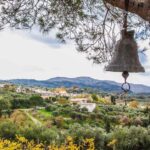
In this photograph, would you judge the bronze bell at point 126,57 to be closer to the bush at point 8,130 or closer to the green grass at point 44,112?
the bush at point 8,130

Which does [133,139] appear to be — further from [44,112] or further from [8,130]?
[44,112]

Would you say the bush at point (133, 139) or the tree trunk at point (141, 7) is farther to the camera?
the bush at point (133, 139)

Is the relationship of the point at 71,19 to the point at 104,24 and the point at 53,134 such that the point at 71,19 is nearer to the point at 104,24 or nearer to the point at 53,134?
the point at 104,24

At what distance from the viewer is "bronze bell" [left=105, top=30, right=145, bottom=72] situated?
4.10 metres

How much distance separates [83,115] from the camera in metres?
56.6

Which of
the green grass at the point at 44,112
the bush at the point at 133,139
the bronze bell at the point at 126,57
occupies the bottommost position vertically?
the green grass at the point at 44,112

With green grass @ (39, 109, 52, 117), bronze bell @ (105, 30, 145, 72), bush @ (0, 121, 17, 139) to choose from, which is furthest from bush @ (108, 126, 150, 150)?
green grass @ (39, 109, 52, 117)

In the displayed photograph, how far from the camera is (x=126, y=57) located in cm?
417

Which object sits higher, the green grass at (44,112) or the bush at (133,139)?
the bush at (133,139)

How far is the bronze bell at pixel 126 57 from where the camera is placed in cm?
410

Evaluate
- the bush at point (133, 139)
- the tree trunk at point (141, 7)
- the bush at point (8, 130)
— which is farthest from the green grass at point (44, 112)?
the tree trunk at point (141, 7)

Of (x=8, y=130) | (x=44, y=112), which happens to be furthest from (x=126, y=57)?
(x=44, y=112)

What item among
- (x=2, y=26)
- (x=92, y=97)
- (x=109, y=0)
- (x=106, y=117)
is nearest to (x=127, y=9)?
(x=109, y=0)

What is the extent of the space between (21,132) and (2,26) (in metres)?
14.2
